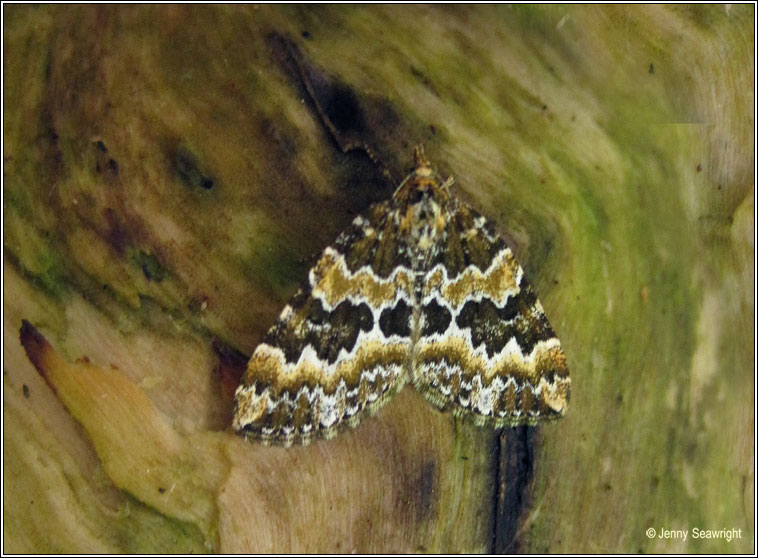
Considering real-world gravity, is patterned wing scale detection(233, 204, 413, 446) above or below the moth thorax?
below

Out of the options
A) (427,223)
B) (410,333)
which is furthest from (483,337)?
(427,223)

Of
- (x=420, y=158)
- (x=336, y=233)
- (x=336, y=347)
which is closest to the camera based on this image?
(x=420, y=158)

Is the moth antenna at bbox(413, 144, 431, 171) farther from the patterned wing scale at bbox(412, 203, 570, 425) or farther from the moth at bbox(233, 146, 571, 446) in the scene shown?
the patterned wing scale at bbox(412, 203, 570, 425)

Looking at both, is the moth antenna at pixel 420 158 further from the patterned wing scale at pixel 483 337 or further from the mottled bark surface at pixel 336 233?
the patterned wing scale at pixel 483 337

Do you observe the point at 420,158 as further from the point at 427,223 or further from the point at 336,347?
the point at 336,347

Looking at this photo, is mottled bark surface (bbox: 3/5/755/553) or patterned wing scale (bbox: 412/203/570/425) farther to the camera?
patterned wing scale (bbox: 412/203/570/425)

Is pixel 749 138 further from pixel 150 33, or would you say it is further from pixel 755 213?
pixel 150 33

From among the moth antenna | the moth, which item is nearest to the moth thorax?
the moth

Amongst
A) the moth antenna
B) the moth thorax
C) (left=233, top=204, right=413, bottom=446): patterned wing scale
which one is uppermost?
the moth antenna
